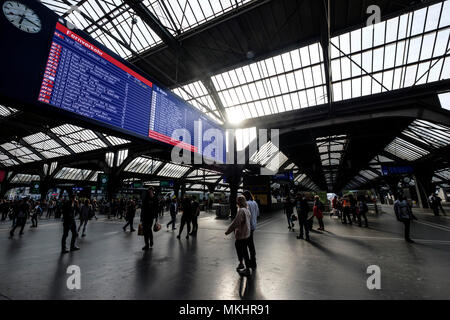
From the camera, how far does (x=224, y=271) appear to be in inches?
156

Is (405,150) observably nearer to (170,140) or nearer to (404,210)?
(404,210)

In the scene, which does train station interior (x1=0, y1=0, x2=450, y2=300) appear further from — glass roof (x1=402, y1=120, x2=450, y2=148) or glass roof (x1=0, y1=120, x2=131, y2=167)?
glass roof (x1=0, y1=120, x2=131, y2=167)

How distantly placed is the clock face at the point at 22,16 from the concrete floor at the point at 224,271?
5.21 metres

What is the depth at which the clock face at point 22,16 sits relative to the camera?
389 centimetres

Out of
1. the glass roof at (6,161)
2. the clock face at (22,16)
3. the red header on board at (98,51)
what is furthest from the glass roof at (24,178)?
the clock face at (22,16)

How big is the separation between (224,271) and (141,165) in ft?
106

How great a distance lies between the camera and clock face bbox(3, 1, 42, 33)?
153 inches

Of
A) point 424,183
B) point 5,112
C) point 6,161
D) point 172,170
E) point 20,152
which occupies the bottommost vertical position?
point 424,183

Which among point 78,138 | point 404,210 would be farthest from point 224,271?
point 78,138

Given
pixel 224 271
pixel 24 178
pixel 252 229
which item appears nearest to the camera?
pixel 224 271

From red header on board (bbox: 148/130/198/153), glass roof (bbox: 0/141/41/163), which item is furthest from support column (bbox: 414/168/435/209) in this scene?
glass roof (bbox: 0/141/41/163)

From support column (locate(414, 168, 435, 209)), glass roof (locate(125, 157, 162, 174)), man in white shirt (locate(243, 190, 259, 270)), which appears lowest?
man in white shirt (locate(243, 190, 259, 270))

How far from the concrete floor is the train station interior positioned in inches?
1.6
